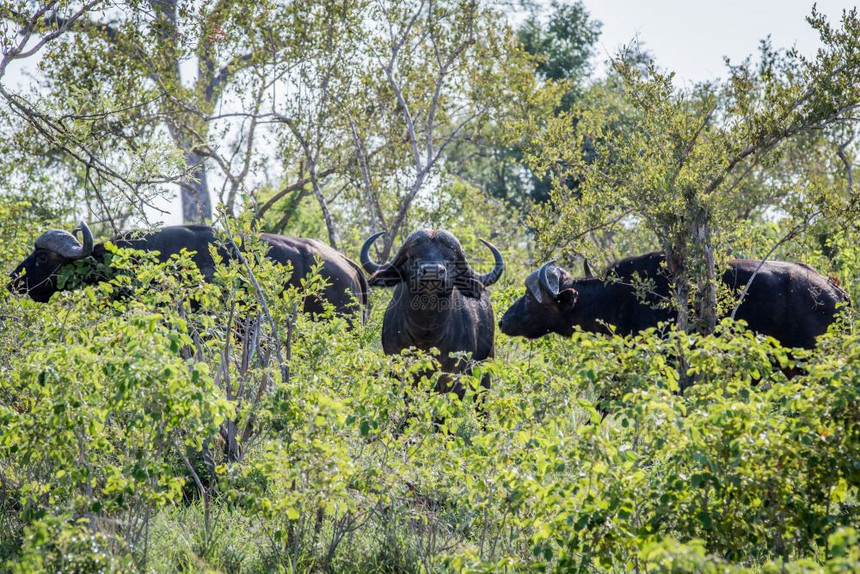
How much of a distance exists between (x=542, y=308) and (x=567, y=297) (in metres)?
0.28

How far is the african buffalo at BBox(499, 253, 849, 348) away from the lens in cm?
894

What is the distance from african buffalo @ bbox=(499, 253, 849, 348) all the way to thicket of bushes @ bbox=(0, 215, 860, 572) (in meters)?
3.32

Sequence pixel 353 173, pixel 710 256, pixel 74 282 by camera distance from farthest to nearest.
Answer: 1. pixel 353 173
2. pixel 74 282
3. pixel 710 256

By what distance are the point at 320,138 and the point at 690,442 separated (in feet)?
34.0

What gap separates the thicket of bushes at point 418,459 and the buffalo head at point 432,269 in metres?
2.06

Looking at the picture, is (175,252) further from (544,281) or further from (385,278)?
(544,281)

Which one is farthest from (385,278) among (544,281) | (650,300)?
(650,300)

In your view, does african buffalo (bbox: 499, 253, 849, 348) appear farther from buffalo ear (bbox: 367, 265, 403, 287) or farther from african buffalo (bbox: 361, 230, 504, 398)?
buffalo ear (bbox: 367, 265, 403, 287)

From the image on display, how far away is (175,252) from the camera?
34.8ft

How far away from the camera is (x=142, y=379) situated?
4328 mm

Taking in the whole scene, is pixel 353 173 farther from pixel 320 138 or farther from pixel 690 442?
pixel 690 442

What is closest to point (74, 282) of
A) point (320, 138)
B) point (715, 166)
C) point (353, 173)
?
point (320, 138)

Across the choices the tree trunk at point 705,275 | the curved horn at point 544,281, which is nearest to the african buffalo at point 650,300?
the curved horn at point 544,281

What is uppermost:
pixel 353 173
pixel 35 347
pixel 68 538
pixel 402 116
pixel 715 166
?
pixel 402 116
